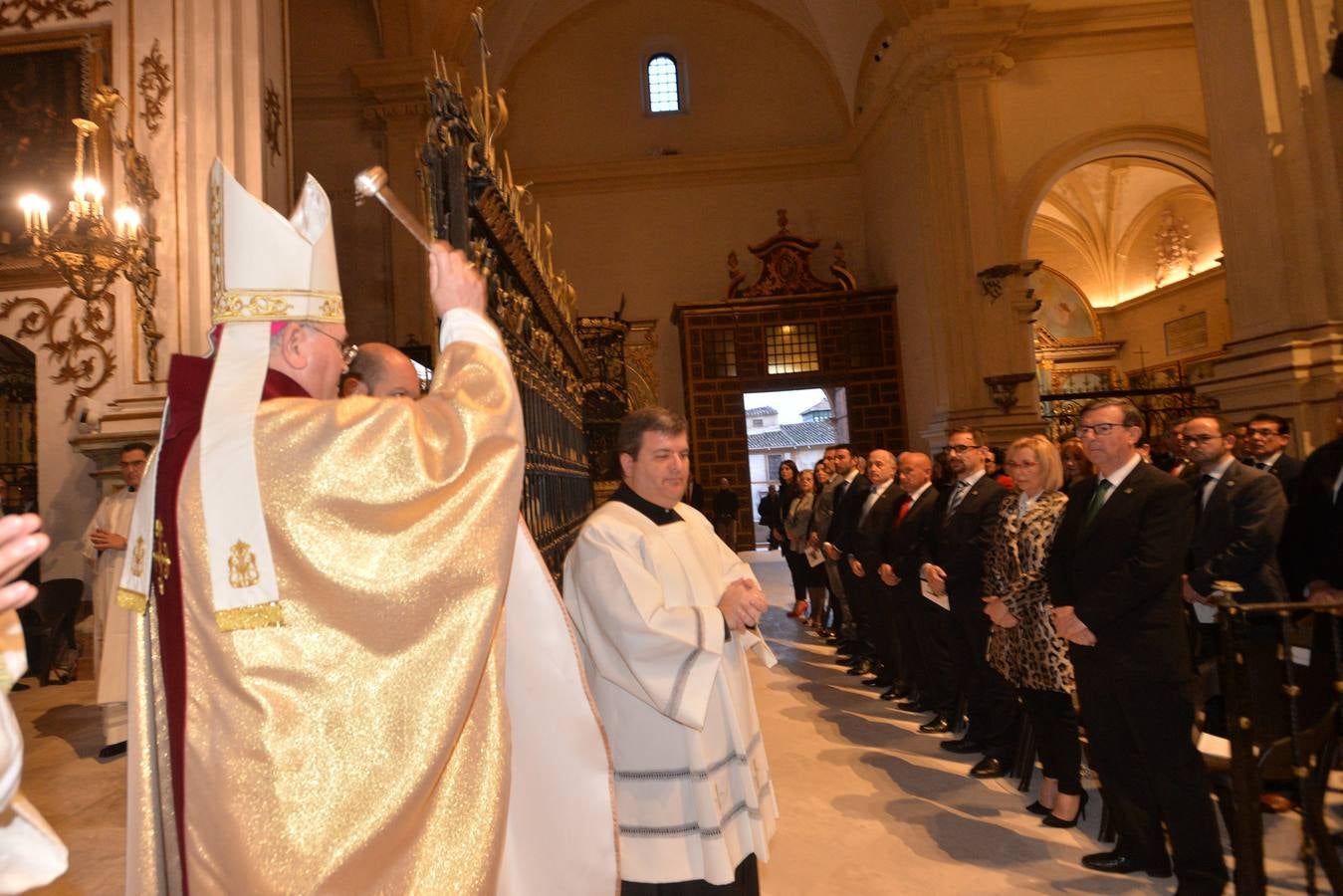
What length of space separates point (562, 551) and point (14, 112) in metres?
5.66

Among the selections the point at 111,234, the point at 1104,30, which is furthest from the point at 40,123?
the point at 1104,30

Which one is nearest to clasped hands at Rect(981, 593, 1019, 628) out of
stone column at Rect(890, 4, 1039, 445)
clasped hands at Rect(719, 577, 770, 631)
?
clasped hands at Rect(719, 577, 770, 631)

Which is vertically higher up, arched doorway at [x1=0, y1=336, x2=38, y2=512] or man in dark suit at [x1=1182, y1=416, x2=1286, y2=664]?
arched doorway at [x1=0, y1=336, x2=38, y2=512]

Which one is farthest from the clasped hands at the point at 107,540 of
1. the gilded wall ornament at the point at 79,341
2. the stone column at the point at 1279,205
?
the stone column at the point at 1279,205

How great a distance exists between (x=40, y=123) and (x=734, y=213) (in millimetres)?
12369

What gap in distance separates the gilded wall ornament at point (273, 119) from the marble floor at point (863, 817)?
3.92 m

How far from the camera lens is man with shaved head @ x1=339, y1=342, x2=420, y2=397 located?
2.28 metres

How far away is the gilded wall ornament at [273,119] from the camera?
579 cm

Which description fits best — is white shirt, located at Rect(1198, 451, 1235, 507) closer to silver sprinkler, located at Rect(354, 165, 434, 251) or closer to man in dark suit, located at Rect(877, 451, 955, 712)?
man in dark suit, located at Rect(877, 451, 955, 712)

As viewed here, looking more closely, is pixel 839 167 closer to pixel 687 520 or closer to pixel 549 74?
pixel 549 74

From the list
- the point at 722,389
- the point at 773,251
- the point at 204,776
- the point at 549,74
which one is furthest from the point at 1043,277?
the point at 204,776

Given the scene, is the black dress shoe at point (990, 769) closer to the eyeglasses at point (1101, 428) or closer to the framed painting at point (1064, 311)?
the eyeglasses at point (1101, 428)

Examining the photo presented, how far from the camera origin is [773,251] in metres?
16.3

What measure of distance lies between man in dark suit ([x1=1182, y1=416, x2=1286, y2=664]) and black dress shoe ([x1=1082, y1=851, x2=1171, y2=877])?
4.36 feet
